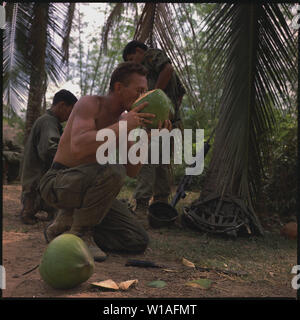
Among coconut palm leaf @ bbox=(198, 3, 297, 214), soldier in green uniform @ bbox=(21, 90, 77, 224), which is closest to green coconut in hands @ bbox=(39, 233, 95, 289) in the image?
coconut palm leaf @ bbox=(198, 3, 297, 214)

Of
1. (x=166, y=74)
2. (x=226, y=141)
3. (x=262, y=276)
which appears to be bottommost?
(x=262, y=276)

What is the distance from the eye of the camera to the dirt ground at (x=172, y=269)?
1699 millimetres

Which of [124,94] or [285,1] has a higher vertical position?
[285,1]

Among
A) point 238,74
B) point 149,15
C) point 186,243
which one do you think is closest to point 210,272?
point 186,243

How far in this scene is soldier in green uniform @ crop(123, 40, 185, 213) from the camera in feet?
12.4

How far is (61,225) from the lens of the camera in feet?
7.97

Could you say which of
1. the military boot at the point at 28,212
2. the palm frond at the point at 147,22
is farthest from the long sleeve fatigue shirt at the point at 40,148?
the palm frond at the point at 147,22

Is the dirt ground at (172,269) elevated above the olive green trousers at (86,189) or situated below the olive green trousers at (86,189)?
below

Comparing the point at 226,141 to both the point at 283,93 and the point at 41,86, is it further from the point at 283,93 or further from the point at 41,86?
the point at 41,86

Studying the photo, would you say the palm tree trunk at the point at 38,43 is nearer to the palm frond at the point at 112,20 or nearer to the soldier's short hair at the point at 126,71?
the palm frond at the point at 112,20

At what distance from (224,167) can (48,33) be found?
12.2 ft

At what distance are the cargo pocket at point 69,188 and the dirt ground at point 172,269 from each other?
394mm

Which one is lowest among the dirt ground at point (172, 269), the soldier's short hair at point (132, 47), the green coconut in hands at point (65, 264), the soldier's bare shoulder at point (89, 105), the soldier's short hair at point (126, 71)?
the dirt ground at point (172, 269)

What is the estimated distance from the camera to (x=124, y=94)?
87.0 inches
